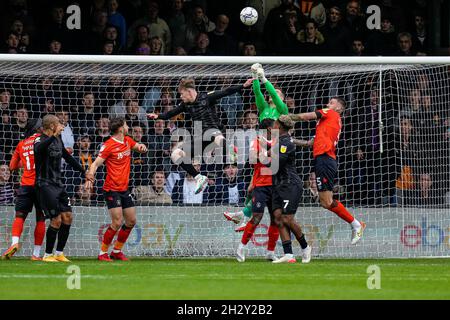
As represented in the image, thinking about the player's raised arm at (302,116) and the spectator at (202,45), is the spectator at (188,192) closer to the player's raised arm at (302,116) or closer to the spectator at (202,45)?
the player's raised arm at (302,116)

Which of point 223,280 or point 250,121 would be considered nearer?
point 223,280

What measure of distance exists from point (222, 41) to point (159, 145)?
2813 mm

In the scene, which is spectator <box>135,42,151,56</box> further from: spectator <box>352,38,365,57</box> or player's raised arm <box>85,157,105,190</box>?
spectator <box>352,38,365,57</box>

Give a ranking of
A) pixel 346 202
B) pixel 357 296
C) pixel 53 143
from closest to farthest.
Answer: pixel 357 296, pixel 53 143, pixel 346 202

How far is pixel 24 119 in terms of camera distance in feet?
56.8

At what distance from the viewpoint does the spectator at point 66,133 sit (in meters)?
17.2

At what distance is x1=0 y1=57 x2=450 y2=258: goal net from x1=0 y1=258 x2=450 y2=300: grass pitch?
1.52 m

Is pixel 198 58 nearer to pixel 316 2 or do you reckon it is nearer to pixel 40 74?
pixel 40 74

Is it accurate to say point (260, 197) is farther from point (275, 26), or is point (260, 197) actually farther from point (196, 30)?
point (196, 30)

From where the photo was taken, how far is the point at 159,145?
17.7 metres

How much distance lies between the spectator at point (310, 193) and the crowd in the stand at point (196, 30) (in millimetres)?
2793

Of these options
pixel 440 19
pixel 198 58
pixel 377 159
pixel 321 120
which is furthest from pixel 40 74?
pixel 440 19

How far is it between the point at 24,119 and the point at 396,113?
620 cm

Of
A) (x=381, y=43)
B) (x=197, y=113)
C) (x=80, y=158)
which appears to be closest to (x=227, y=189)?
(x=197, y=113)
